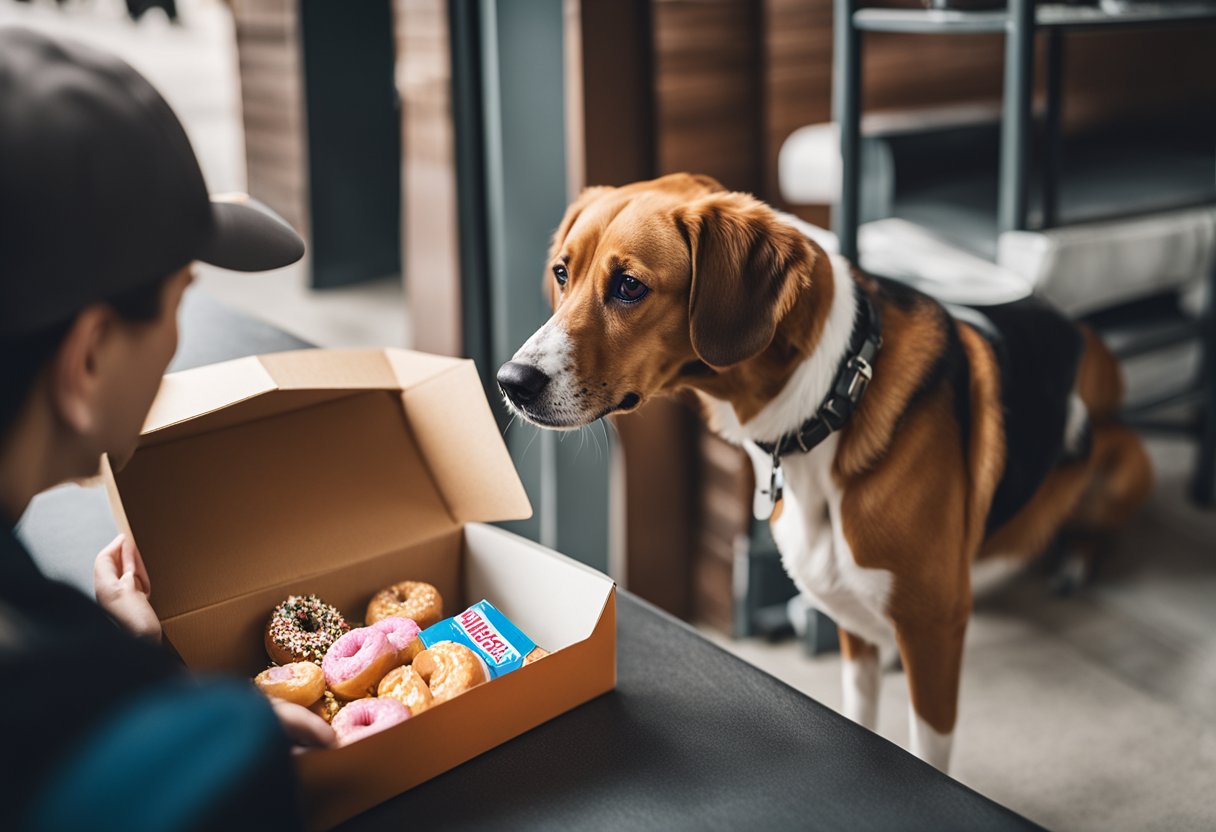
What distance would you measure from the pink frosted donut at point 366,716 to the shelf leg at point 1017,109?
1.57m

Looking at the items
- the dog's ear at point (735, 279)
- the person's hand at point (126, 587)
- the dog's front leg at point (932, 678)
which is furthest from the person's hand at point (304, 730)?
the dog's front leg at point (932, 678)

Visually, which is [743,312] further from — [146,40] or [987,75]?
[146,40]

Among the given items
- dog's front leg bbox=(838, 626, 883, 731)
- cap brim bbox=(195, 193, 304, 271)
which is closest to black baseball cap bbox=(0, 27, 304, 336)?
cap brim bbox=(195, 193, 304, 271)

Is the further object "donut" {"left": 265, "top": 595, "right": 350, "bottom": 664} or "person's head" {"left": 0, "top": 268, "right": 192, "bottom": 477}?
"donut" {"left": 265, "top": 595, "right": 350, "bottom": 664}

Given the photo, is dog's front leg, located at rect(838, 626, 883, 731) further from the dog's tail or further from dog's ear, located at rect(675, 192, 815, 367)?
the dog's tail

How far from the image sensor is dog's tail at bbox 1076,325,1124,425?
221 centimetres

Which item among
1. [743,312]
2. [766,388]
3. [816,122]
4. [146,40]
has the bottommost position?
[766,388]

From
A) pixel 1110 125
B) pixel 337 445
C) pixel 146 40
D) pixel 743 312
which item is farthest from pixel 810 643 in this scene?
pixel 146 40

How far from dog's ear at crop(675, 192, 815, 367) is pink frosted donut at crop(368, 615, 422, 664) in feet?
1.55

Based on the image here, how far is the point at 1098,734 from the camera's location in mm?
2150

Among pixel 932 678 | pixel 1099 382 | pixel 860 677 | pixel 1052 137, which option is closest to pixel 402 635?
pixel 932 678

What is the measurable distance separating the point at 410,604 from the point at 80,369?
47 centimetres

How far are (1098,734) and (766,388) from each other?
1312 mm

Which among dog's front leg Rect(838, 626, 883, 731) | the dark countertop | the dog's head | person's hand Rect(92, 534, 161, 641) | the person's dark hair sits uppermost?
the person's dark hair
